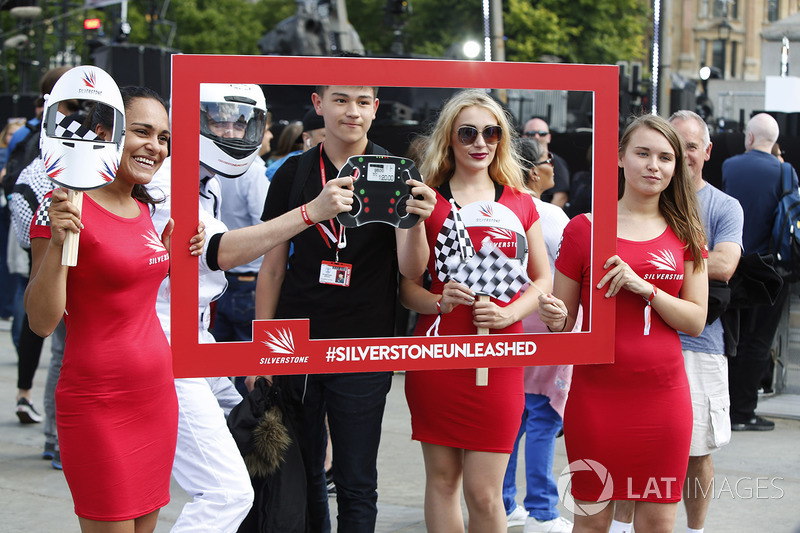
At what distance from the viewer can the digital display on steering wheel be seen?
3.23 m

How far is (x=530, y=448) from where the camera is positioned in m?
4.94

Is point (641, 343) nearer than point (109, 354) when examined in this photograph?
No

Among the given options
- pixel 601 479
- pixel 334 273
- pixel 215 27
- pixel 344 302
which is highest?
pixel 215 27

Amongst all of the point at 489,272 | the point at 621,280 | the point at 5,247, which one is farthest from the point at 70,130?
the point at 5,247

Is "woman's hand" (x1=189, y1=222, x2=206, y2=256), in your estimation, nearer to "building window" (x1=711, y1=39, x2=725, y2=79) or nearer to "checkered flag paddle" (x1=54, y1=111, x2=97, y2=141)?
"checkered flag paddle" (x1=54, y1=111, x2=97, y2=141)

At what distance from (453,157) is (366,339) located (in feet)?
2.60

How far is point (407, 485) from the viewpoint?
5.69 m

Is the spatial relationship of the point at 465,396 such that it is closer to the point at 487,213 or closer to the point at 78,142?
the point at 487,213

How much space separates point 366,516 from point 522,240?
1.20m

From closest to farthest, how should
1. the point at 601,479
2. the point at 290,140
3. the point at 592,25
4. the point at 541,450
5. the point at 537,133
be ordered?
1. the point at 601,479
2. the point at 541,450
3. the point at 537,133
4. the point at 290,140
5. the point at 592,25

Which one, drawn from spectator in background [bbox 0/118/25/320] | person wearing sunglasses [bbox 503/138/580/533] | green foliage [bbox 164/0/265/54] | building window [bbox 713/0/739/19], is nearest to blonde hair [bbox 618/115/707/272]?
person wearing sunglasses [bbox 503/138/580/533]

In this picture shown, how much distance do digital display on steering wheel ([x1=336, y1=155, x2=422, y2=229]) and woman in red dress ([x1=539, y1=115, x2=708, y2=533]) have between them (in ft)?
2.04

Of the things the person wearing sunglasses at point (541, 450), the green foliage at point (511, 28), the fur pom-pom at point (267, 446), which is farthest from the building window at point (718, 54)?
the fur pom-pom at point (267, 446)

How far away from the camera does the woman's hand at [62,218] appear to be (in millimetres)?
2701
